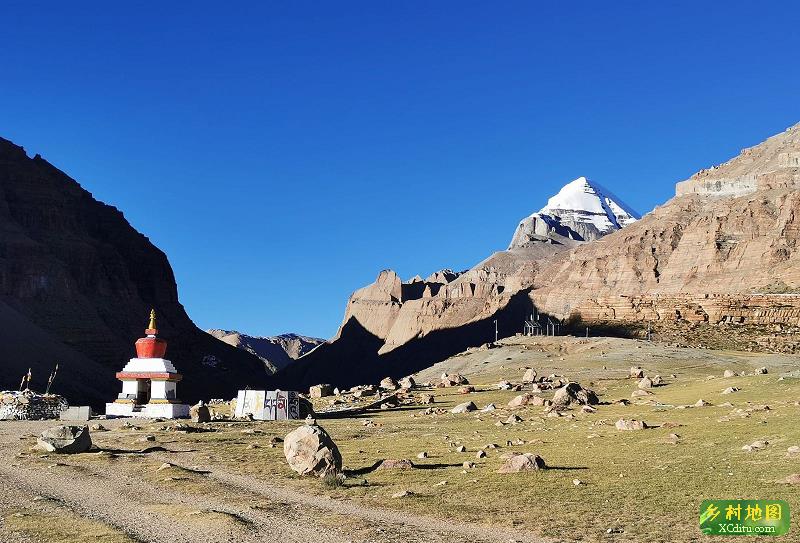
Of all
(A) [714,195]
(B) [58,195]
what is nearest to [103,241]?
(B) [58,195]

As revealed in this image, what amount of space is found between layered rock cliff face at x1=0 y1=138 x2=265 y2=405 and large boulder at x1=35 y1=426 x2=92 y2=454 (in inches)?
3529

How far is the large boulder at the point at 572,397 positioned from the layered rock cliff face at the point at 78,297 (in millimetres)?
87215

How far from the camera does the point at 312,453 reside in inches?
915

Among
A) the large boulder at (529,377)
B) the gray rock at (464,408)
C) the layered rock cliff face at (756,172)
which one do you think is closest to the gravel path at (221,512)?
the gray rock at (464,408)

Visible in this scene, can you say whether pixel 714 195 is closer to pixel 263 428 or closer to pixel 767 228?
pixel 767 228

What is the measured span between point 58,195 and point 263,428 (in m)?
153

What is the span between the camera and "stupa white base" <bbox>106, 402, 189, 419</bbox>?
4819cm

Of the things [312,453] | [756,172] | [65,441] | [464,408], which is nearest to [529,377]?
[464,408]

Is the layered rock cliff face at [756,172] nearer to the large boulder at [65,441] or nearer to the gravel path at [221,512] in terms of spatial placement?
the large boulder at [65,441]

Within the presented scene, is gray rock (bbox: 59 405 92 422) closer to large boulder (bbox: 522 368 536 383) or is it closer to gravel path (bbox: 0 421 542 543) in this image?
gravel path (bbox: 0 421 542 543)

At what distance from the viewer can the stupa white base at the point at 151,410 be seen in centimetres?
4819

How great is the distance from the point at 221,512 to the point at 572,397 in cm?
3051

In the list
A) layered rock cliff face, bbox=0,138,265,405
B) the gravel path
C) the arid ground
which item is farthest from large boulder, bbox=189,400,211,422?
layered rock cliff face, bbox=0,138,265,405

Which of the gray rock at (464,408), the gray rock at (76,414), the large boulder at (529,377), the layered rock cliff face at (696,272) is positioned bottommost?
the gray rock at (464,408)
